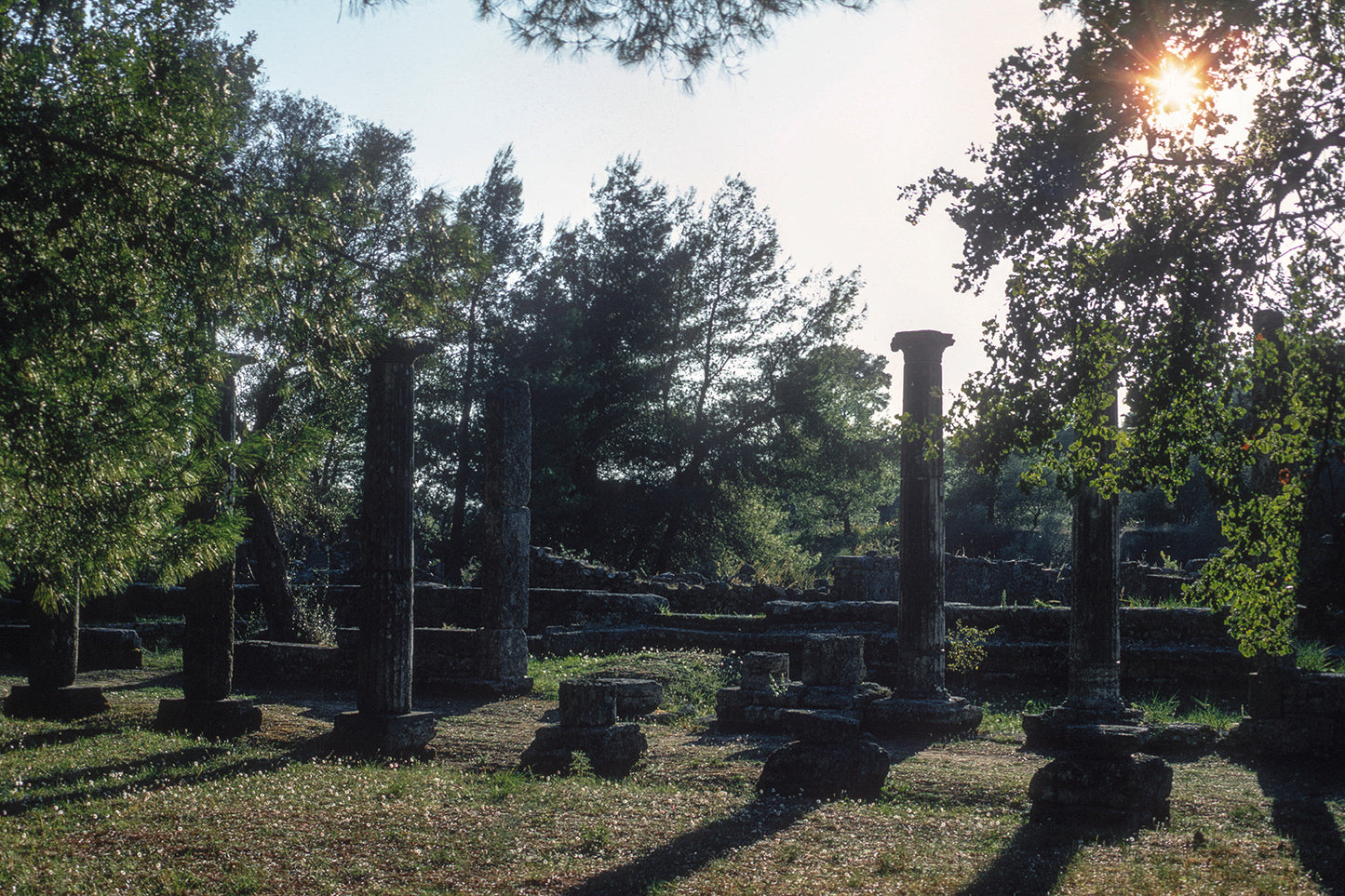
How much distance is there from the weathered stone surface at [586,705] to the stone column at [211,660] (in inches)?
125

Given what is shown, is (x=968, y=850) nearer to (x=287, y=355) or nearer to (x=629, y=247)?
(x=287, y=355)

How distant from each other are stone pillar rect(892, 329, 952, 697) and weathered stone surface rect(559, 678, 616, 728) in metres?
3.64

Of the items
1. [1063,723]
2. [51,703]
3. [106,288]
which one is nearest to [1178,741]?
[1063,723]

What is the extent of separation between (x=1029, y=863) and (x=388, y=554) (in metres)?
Result: 5.77

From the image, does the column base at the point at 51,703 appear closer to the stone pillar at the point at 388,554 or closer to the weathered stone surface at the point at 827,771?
the stone pillar at the point at 388,554

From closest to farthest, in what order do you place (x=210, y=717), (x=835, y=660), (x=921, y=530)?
(x=210, y=717), (x=835, y=660), (x=921, y=530)

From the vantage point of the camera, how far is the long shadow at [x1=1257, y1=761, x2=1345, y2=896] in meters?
5.42

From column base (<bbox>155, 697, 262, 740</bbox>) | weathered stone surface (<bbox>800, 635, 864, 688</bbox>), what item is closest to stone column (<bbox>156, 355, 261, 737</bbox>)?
column base (<bbox>155, 697, 262, 740</bbox>)

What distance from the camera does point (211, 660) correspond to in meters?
9.37

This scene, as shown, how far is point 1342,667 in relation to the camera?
10.5m

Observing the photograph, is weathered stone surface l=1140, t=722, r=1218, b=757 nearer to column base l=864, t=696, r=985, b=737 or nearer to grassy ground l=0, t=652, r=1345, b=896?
grassy ground l=0, t=652, r=1345, b=896

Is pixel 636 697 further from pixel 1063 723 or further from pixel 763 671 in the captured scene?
pixel 1063 723

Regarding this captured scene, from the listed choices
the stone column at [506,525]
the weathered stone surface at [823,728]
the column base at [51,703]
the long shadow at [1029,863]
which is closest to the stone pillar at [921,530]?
the weathered stone surface at [823,728]

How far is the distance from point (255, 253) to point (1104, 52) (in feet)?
15.3
